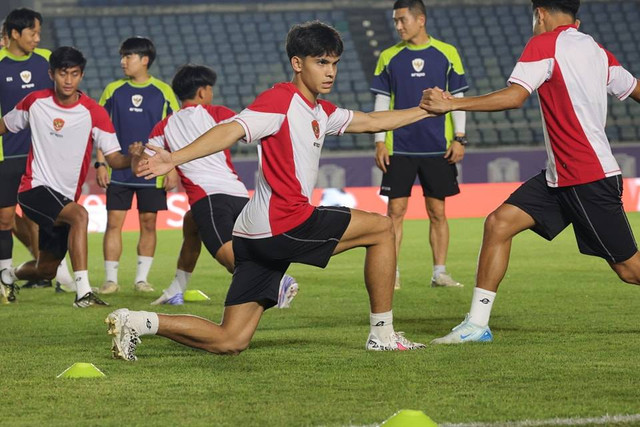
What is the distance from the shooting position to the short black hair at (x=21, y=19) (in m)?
10.1

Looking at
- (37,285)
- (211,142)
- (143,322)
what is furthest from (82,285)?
(211,142)

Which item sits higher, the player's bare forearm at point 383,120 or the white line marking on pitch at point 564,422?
the player's bare forearm at point 383,120

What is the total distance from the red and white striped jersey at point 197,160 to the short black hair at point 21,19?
2.31 m

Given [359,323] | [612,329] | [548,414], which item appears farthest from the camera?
[359,323]

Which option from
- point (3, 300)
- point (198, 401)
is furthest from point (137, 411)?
point (3, 300)

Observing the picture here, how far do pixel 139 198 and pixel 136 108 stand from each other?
79 centimetres

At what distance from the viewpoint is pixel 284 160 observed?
5.81 metres

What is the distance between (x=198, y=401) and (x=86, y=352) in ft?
5.79

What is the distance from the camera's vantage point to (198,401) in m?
4.88

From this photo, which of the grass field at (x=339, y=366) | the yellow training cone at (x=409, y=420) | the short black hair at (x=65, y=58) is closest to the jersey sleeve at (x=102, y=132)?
the short black hair at (x=65, y=58)

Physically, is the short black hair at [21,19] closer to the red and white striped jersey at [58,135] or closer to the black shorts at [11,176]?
the black shorts at [11,176]

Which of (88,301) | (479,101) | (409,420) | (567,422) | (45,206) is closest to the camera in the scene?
(409,420)

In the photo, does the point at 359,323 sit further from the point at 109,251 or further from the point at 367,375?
the point at 109,251

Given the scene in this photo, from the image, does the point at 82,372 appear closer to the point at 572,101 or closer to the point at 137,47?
the point at 572,101
